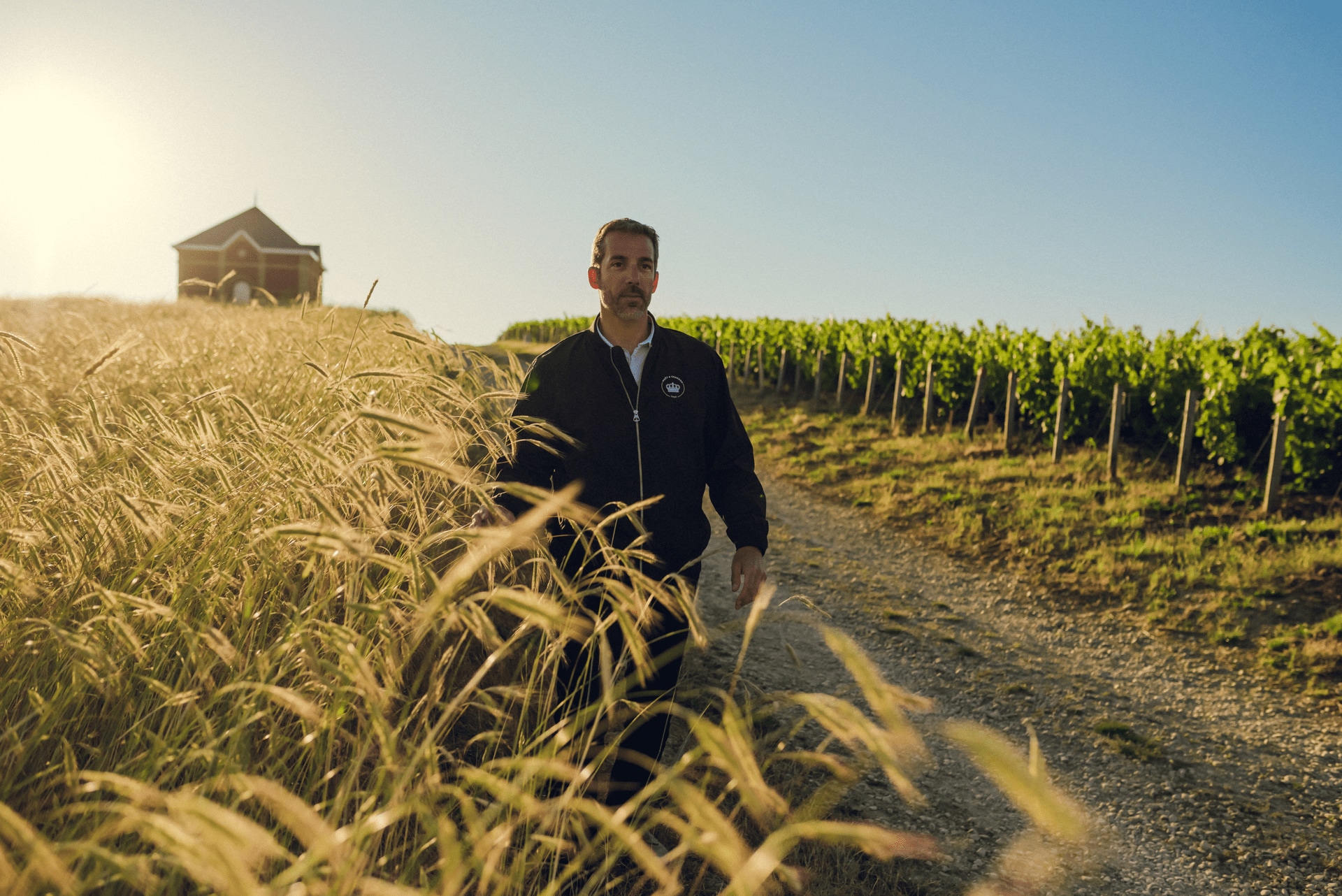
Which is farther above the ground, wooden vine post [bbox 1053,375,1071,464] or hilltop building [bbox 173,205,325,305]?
hilltop building [bbox 173,205,325,305]

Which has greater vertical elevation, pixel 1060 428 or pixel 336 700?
pixel 1060 428

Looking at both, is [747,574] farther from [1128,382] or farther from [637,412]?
[1128,382]

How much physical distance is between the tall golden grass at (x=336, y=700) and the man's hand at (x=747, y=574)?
343 mm

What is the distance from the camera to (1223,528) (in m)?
Result: 8.77

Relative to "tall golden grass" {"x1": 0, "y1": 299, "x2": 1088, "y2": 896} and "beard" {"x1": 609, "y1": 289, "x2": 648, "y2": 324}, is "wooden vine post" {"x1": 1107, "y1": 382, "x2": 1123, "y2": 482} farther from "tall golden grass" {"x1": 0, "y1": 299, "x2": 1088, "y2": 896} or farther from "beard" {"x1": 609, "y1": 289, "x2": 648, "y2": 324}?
"beard" {"x1": 609, "y1": 289, "x2": 648, "y2": 324}

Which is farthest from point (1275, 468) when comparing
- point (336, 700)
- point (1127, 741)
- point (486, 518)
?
point (336, 700)

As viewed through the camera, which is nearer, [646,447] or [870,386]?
[646,447]

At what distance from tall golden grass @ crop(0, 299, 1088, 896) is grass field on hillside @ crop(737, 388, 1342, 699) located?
447 centimetres

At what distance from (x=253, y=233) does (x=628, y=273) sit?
179 ft

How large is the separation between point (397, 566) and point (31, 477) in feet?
5.46

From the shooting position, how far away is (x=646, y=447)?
9.52 feet

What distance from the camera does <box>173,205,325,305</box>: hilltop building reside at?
47.3 m

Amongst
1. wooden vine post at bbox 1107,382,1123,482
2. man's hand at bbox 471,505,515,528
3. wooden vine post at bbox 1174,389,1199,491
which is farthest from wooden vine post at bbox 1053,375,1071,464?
man's hand at bbox 471,505,515,528

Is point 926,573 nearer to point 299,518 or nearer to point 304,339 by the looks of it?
point 304,339
